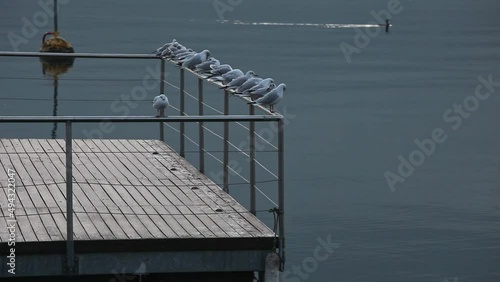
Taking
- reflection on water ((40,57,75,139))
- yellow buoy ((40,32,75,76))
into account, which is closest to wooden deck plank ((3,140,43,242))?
reflection on water ((40,57,75,139))

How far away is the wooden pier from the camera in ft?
22.7

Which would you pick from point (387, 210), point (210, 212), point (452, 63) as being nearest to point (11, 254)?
point (210, 212)

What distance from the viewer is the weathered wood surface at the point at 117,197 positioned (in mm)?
7254

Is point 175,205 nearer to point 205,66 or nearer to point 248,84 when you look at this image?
point 248,84

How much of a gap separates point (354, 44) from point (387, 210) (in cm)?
4323

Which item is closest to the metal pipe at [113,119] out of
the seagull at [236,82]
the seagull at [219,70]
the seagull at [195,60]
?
the seagull at [236,82]

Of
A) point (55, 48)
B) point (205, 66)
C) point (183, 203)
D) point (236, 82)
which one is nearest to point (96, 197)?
point (183, 203)

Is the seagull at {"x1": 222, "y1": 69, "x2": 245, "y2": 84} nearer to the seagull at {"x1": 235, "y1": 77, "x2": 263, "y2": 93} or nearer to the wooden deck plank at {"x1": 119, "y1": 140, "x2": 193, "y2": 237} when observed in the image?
the seagull at {"x1": 235, "y1": 77, "x2": 263, "y2": 93}

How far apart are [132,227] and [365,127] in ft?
74.5

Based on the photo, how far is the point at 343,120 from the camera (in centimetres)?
3088

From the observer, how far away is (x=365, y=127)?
29.8 m

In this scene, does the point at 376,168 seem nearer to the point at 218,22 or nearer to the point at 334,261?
the point at 334,261

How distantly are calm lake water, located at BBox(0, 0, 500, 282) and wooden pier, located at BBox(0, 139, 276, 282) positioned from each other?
2773 millimetres

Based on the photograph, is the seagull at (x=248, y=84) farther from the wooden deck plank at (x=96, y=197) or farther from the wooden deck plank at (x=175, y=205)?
the wooden deck plank at (x=96, y=197)
